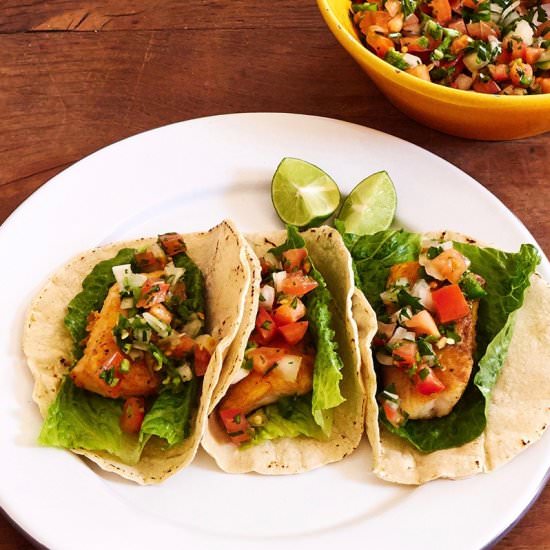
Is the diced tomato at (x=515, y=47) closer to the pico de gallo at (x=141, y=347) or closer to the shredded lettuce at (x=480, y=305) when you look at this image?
the shredded lettuce at (x=480, y=305)

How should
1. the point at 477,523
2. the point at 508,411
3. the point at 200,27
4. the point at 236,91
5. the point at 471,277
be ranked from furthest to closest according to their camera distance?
the point at 200,27
the point at 236,91
the point at 471,277
the point at 508,411
the point at 477,523

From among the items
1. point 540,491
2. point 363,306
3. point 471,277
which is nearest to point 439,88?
point 471,277

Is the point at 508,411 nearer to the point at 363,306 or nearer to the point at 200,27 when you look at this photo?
the point at 363,306

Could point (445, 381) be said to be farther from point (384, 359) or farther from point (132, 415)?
point (132, 415)

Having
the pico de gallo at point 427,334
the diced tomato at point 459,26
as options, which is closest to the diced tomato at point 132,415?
the pico de gallo at point 427,334

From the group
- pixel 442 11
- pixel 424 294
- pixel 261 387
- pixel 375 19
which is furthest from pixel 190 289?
pixel 442 11
